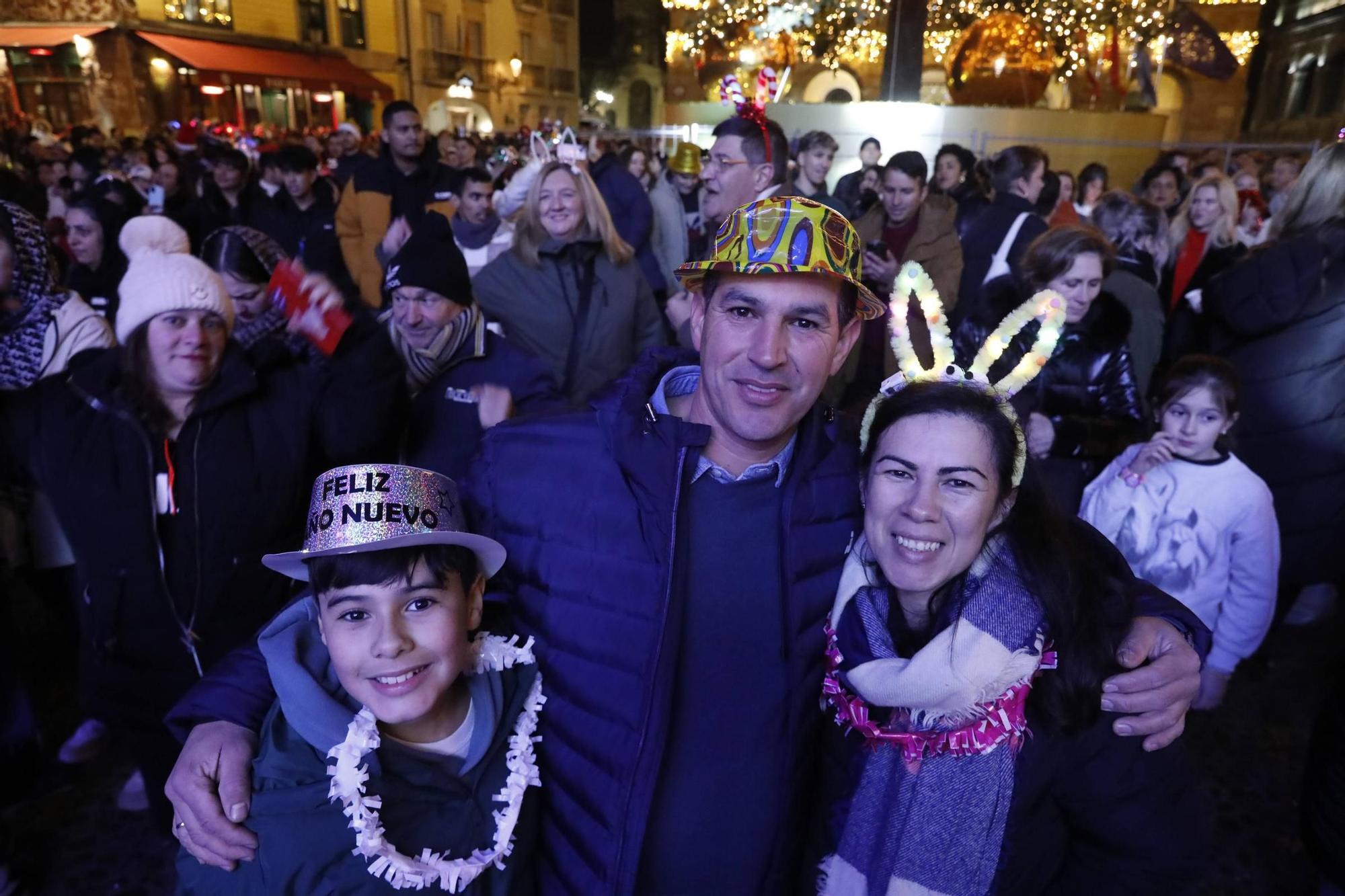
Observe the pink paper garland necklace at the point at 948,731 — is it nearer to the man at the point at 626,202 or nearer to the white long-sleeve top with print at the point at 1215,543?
the white long-sleeve top with print at the point at 1215,543

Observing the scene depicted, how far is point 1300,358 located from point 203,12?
98.3 ft

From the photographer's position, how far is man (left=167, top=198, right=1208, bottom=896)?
1.62 metres

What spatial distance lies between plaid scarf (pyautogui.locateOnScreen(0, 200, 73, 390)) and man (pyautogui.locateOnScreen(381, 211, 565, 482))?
3.71ft

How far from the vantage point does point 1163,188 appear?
7.38 meters

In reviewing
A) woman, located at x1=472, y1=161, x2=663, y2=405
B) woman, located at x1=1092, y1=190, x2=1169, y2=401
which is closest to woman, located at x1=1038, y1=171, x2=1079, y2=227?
woman, located at x1=1092, y1=190, x2=1169, y2=401

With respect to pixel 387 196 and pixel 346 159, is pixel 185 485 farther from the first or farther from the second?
pixel 346 159

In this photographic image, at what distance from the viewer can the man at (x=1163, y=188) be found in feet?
24.2

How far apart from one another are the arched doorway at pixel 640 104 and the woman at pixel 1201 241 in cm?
4282

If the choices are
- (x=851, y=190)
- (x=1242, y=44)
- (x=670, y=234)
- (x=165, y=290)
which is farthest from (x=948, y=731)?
(x=1242, y=44)

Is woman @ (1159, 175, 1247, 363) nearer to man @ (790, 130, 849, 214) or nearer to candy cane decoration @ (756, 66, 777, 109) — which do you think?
man @ (790, 130, 849, 214)

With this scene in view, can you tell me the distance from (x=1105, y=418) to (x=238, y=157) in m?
6.60

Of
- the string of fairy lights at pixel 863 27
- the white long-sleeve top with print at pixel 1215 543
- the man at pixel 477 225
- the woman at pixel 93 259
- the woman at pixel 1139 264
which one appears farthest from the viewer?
the string of fairy lights at pixel 863 27

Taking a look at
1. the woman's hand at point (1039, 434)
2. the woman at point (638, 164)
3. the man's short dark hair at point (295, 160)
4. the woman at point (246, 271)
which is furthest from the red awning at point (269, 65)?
the woman's hand at point (1039, 434)

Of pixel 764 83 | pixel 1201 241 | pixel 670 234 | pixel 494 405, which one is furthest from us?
pixel 764 83
